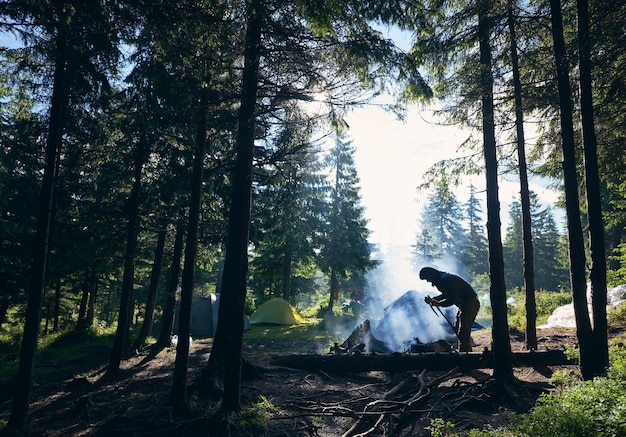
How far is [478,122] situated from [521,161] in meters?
1.86

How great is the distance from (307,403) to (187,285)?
3.51 m

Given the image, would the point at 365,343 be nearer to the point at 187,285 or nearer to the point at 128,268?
the point at 187,285

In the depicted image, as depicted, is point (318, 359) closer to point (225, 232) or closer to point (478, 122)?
point (225, 232)

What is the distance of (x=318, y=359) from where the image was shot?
10.6 m

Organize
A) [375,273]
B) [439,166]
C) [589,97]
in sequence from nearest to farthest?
[589,97] < [439,166] < [375,273]

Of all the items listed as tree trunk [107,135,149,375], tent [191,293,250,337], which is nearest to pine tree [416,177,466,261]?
tent [191,293,250,337]

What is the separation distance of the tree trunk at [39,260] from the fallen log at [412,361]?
18.9 ft

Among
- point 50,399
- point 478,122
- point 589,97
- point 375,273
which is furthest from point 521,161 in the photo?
point 375,273

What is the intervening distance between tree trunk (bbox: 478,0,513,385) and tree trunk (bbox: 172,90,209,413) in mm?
6270

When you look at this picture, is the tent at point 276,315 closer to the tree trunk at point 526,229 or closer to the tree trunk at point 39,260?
the tree trunk at point 526,229

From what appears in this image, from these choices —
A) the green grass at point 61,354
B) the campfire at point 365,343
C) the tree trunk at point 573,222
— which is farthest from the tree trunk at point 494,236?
the green grass at point 61,354

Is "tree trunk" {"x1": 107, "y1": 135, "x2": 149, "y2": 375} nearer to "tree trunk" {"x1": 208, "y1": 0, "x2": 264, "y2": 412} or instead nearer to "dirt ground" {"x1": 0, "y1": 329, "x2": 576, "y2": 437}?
"dirt ground" {"x1": 0, "y1": 329, "x2": 576, "y2": 437}

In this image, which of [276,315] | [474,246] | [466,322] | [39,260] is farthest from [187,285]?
[474,246]

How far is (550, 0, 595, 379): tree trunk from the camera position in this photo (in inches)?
289
